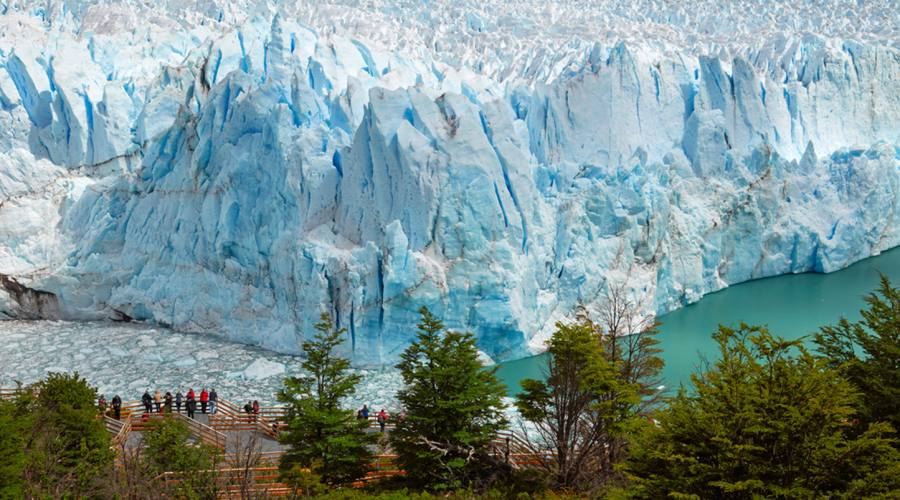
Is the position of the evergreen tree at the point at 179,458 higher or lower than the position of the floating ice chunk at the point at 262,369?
lower

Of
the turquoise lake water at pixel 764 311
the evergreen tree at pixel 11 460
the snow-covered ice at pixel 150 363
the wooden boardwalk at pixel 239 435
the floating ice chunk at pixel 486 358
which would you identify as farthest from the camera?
the turquoise lake water at pixel 764 311

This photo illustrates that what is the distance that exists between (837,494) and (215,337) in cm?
1684

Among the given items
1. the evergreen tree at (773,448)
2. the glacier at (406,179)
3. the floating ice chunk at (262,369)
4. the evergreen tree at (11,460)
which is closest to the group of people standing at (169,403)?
the floating ice chunk at (262,369)

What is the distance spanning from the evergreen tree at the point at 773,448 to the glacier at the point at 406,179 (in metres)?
12.2

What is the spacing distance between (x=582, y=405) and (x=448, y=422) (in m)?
1.70

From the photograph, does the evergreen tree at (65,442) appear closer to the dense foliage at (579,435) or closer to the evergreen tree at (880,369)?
the dense foliage at (579,435)

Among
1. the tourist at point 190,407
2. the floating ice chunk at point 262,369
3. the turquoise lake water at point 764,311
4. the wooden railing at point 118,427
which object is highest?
the turquoise lake water at point 764,311

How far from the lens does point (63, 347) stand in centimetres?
1836

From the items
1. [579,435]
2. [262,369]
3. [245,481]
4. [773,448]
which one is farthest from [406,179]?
[773,448]

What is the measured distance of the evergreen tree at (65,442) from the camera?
8305 mm

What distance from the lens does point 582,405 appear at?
8352mm

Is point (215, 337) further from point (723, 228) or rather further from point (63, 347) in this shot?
point (723, 228)

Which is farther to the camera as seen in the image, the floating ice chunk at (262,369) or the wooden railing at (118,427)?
the floating ice chunk at (262,369)

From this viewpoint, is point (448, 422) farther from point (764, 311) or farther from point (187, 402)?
point (764, 311)
